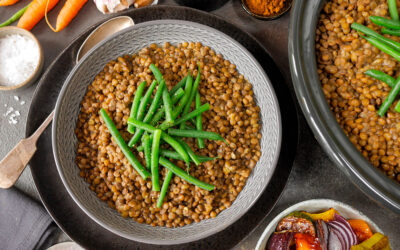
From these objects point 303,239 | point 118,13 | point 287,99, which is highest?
point 118,13

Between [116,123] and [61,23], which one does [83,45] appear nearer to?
[61,23]

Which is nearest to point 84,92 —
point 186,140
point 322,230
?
point 186,140

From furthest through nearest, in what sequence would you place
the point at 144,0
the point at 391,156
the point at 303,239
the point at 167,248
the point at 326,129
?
1. the point at 144,0
2. the point at 167,248
3. the point at 303,239
4. the point at 391,156
5. the point at 326,129

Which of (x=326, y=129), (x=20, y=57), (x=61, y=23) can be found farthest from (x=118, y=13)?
(x=326, y=129)

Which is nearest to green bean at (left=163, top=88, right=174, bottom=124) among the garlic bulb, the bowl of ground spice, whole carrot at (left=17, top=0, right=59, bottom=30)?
the garlic bulb

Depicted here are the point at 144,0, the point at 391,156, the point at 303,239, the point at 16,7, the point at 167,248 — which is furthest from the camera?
the point at 16,7

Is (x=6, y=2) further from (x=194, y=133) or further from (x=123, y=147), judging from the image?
(x=194, y=133)

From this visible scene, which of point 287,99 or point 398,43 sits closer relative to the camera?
point 398,43
